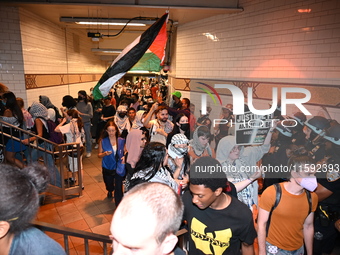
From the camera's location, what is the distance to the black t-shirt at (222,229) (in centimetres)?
199

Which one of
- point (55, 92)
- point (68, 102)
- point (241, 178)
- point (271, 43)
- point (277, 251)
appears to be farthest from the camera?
point (55, 92)

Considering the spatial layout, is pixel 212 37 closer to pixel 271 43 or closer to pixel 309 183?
pixel 271 43

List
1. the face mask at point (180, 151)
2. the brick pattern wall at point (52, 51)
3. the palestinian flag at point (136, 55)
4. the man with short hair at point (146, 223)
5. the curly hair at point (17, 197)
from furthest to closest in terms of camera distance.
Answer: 1. the brick pattern wall at point (52, 51)
2. the palestinian flag at point (136, 55)
3. the face mask at point (180, 151)
4. the curly hair at point (17, 197)
5. the man with short hair at point (146, 223)

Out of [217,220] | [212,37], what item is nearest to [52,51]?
[212,37]

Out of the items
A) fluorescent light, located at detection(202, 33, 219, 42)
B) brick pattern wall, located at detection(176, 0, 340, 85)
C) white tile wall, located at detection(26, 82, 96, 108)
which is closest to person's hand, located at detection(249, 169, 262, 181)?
brick pattern wall, located at detection(176, 0, 340, 85)

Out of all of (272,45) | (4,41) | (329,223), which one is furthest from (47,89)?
(329,223)

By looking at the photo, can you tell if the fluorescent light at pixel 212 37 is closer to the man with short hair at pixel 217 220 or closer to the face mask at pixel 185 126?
the face mask at pixel 185 126

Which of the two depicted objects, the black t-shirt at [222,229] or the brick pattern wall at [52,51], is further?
the brick pattern wall at [52,51]

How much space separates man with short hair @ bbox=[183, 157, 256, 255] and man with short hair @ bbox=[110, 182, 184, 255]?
2.75 ft

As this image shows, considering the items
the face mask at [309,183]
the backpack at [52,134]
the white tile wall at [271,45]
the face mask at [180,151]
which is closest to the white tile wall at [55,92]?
the backpack at [52,134]

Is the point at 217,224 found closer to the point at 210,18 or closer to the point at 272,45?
Answer: the point at 272,45

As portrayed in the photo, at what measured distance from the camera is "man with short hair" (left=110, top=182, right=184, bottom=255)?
106 centimetres

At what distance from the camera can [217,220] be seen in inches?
80.0

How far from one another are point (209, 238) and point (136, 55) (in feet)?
11.3
